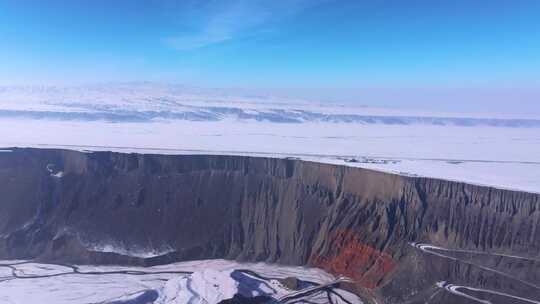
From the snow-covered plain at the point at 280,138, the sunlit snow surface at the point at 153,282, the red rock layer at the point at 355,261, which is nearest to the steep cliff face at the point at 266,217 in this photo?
the red rock layer at the point at 355,261

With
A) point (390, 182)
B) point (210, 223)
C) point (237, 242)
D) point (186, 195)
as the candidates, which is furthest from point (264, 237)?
point (390, 182)

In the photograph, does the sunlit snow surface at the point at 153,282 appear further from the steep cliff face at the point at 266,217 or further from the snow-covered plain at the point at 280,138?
the snow-covered plain at the point at 280,138

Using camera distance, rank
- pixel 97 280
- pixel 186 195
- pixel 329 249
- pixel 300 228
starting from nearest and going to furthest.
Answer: pixel 97 280
pixel 329 249
pixel 300 228
pixel 186 195

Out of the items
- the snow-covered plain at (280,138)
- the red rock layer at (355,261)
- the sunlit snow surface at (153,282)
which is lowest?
the sunlit snow surface at (153,282)

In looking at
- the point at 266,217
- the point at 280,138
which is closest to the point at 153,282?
the point at 266,217

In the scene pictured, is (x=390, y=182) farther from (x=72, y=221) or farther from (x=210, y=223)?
(x=72, y=221)

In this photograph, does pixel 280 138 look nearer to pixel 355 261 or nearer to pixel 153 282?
pixel 355 261

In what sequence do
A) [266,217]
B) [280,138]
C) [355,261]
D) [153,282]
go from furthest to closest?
[280,138], [266,217], [355,261], [153,282]
